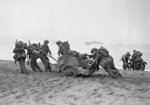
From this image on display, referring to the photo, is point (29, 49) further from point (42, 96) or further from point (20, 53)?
point (42, 96)

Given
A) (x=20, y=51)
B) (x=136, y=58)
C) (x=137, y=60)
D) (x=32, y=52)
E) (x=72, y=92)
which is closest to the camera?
(x=72, y=92)

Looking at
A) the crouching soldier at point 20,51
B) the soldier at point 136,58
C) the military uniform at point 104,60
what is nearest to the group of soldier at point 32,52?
the crouching soldier at point 20,51

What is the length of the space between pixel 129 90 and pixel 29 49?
6190 mm

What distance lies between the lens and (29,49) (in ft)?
41.6

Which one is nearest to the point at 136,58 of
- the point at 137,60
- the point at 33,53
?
the point at 137,60

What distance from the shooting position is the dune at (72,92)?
7.39 metres

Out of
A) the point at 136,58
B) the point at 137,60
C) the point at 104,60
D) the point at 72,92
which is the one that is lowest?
the point at 72,92

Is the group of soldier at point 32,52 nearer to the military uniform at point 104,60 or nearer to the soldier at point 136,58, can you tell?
the military uniform at point 104,60

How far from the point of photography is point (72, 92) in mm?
8242

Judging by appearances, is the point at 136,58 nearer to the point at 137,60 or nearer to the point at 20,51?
the point at 137,60

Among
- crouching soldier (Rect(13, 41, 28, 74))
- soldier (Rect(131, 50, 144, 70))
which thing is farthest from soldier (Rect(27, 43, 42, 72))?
soldier (Rect(131, 50, 144, 70))

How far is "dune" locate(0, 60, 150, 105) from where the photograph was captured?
739cm

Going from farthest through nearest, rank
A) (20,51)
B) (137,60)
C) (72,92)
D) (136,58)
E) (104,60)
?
(136,58)
(137,60)
(20,51)
(104,60)
(72,92)

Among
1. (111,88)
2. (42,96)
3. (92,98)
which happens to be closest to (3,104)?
(42,96)
